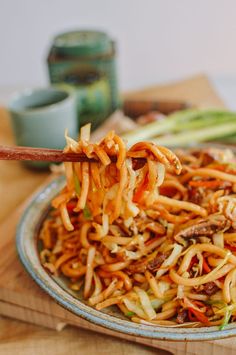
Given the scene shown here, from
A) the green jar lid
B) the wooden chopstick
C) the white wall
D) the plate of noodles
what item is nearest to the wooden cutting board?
the plate of noodles

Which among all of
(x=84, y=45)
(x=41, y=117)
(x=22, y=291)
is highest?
(x=84, y=45)

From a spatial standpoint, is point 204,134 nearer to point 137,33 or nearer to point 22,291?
point 22,291

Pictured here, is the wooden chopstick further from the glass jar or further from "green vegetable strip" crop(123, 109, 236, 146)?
the glass jar

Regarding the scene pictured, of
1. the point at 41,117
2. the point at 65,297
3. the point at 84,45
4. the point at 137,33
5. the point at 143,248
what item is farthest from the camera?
the point at 137,33

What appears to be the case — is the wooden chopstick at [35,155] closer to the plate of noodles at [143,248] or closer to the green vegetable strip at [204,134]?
the plate of noodles at [143,248]

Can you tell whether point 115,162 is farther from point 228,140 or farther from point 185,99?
point 185,99

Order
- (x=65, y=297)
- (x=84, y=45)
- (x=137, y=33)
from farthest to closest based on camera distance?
1. (x=137, y=33)
2. (x=84, y=45)
3. (x=65, y=297)

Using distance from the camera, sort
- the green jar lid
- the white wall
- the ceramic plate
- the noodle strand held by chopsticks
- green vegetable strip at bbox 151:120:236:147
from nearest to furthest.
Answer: the ceramic plate < the noodle strand held by chopsticks < green vegetable strip at bbox 151:120:236:147 < the green jar lid < the white wall

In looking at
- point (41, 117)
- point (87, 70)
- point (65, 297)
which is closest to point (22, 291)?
point (65, 297)

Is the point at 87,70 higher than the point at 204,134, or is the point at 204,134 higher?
the point at 87,70
